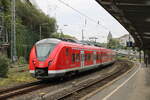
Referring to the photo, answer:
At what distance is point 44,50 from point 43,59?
70 centimetres

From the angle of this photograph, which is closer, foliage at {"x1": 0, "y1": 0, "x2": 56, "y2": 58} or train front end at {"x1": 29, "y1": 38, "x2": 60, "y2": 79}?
train front end at {"x1": 29, "y1": 38, "x2": 60, "y2": 79}

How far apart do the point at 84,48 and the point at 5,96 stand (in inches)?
423

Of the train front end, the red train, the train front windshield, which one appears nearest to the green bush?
the red train

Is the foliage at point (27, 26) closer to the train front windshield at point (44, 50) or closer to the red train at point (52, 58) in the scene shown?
the red train at point (52, 58)

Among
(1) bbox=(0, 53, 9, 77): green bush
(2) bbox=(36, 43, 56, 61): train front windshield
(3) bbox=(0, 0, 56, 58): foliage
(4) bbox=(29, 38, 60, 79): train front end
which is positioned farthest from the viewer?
(3) bbox=(0, 0, 56, 58): foliage

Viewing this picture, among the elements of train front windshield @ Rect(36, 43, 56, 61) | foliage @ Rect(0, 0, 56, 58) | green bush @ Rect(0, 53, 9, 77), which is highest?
foliage @ Rect(0, 0, 56, 58)

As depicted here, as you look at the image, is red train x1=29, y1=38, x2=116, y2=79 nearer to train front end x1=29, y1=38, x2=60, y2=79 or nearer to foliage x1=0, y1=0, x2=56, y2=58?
train front end x1=29, y1=38, x2=60, y2=79

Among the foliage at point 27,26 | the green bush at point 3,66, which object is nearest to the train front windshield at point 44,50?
the green bush at point 3,66

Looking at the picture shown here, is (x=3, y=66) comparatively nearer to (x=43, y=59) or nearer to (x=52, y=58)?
(x=43, y=59)

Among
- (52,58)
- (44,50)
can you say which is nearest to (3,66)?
(44,50)

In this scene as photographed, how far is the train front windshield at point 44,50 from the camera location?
16158mm

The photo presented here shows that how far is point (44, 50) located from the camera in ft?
54.0

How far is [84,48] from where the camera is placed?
2181cm

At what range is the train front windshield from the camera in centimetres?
1616
